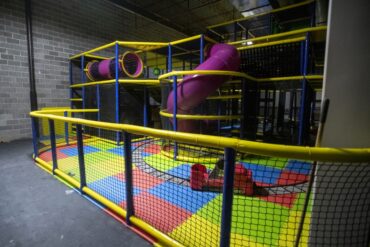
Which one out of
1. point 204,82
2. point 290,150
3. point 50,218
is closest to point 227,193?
point 290,150

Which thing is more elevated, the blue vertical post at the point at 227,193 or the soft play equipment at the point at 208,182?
the blue vertical post at the point at 227,193

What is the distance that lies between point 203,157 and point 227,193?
2081 mm

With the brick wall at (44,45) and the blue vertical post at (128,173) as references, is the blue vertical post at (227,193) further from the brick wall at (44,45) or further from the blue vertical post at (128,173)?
the brick wall at (44,45)

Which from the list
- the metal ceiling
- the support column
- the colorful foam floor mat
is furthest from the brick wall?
the support column

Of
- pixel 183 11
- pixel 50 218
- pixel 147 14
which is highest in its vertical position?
pixel 183 11

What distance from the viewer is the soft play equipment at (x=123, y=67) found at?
416 centimetres

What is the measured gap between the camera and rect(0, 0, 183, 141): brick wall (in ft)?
15.2

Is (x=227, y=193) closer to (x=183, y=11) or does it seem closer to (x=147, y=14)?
(x=147, y=14)

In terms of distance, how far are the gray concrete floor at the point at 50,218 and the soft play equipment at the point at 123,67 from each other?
2478mm

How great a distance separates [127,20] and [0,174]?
6.45 m

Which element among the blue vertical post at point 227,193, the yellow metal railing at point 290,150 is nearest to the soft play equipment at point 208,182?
the blue vertical post at point 227,193

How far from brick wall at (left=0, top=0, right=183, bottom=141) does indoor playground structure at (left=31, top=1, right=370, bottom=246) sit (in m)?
0.45

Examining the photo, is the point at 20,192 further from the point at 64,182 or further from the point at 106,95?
the point at 106,95

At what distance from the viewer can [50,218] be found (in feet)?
5.56
